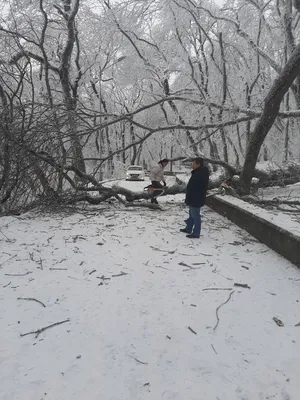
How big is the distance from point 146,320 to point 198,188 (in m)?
3.15

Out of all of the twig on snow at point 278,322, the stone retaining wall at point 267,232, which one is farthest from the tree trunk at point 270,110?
the twig on snow at point 278,322

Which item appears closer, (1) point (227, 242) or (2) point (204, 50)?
(1) point (227, 242)

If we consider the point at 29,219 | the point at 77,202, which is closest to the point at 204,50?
the point at 77,202

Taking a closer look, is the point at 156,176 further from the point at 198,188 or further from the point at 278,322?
the point at 278,322

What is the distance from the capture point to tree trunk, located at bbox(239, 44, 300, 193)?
6.27m

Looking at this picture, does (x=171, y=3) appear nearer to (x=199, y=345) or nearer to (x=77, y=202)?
(x=77, y=202)

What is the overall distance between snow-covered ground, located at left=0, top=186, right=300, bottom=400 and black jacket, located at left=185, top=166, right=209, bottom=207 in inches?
32.8

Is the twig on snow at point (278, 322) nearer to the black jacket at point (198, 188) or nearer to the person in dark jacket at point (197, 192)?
the person in dark jacket at point (197, 192)

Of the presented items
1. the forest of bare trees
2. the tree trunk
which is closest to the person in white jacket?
the forest of bare trees

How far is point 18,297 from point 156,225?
144 inches

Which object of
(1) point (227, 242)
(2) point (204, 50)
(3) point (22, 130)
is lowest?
(1) point (227, 242)

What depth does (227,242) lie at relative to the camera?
5.20 m

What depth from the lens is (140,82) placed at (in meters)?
19.7

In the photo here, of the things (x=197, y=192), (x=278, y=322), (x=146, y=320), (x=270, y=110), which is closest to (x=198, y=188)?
(x=197, y=192)
